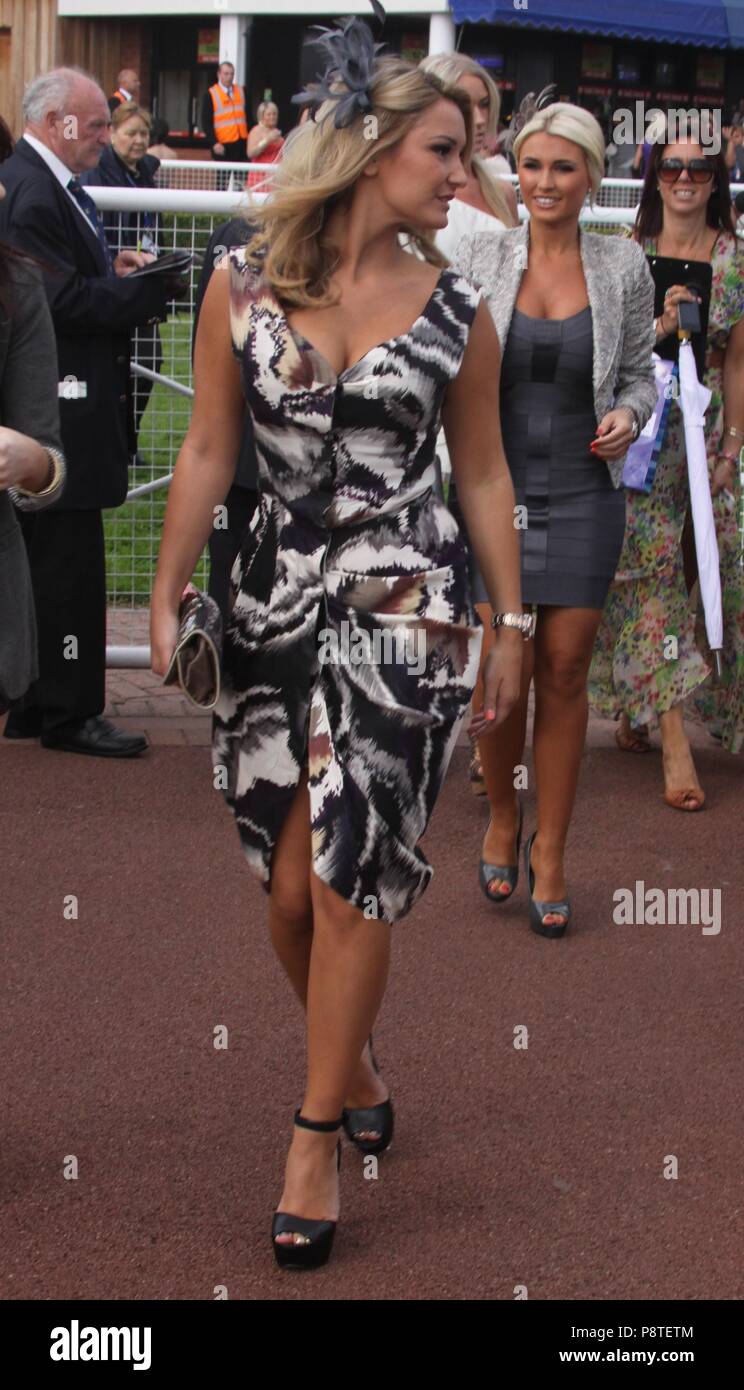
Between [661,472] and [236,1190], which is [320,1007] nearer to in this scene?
[236,1190]

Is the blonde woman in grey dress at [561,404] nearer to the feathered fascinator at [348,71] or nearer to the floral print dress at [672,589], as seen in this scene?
the floral print dress at [672,589]

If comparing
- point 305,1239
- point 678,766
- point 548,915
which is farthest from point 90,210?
point 305,1239

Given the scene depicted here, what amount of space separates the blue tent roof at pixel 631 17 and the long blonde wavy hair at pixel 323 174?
25086mm

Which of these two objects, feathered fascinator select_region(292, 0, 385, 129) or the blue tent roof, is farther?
the blue tent roof

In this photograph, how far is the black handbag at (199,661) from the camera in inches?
133

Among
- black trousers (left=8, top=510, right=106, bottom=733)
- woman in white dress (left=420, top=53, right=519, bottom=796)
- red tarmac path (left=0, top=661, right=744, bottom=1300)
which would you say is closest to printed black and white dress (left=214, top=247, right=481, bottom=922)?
red tarmac path (left=0, top=661, right=744, bottom=1300)

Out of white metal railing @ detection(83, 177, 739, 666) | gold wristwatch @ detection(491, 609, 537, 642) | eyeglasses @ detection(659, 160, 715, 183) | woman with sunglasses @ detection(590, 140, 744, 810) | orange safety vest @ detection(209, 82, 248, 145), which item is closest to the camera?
gold wristwatch @ detection(491, 609, 537, 642)

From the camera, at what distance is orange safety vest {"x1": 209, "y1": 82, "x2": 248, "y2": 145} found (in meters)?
26.9

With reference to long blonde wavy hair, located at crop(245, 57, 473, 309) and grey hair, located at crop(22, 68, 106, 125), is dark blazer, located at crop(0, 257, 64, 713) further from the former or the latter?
grey hair, located at crop(22, 68, 106, 125)

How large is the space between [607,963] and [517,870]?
51cm

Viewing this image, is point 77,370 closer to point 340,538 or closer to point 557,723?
point 557,723

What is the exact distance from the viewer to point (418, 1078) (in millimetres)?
4418

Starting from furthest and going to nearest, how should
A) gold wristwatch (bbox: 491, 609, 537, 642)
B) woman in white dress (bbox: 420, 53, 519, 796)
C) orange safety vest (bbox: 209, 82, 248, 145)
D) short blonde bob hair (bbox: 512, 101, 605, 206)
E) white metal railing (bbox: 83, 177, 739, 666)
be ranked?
1. orange safety vest (bbox: 209, 82, 248, 145)
2. white metal railing (bbox: 83, 177, 739, 666)
3. woman in white dress (bbox: 420, 53, 519, 796)
4. short blonde bob hair (bbox: 512, 101, 605, 206)
5. gold wristwatch (bbox: 491, 609, 537, 642)

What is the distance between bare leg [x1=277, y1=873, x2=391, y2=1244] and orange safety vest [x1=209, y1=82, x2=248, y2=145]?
24775mm
